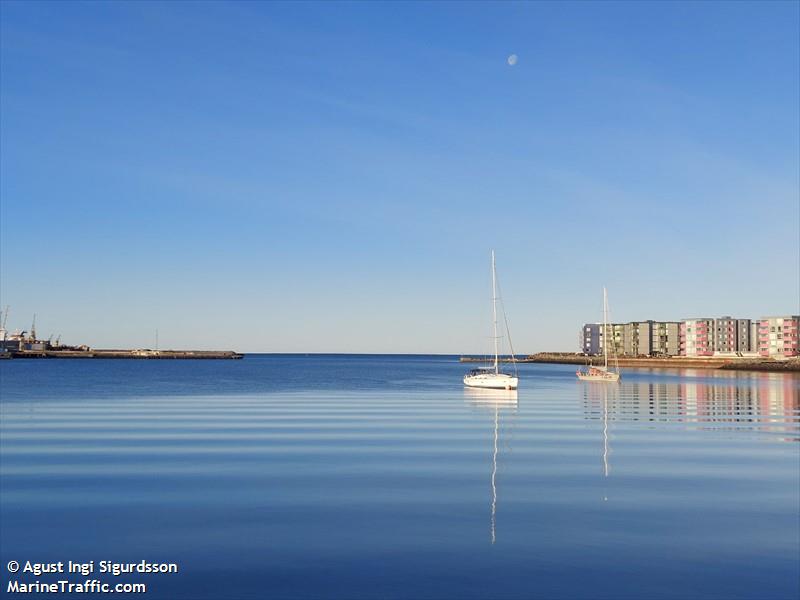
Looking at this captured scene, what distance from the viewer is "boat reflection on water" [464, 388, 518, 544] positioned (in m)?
19.9

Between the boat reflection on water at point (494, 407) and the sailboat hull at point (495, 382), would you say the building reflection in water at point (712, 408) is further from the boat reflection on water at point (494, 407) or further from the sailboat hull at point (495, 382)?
the sailboat hull at point (495, 382)

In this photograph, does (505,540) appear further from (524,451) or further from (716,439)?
(716,439)

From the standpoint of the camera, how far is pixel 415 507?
824 inches

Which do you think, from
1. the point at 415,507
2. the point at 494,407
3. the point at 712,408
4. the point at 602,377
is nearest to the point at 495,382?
the point at 494,407

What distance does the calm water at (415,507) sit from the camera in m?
14.6

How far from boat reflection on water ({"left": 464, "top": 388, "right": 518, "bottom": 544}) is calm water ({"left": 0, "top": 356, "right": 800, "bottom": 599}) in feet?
0.63

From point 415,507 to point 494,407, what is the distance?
40552mm

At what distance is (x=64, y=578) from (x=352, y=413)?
4042cm

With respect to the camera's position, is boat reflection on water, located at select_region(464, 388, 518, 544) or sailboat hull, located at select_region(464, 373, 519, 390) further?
sailboat hull, located at select_region(464, 373, 519, 390)

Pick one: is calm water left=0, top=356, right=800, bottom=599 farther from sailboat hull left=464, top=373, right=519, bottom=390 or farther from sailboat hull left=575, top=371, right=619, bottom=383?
sailboat hull left=575, top=371, right=619, bottom=383

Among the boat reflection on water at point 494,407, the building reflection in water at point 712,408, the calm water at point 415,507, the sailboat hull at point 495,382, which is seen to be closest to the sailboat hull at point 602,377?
the building reflection in water at point 712,408

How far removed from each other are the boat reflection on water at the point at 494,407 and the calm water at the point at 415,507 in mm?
193

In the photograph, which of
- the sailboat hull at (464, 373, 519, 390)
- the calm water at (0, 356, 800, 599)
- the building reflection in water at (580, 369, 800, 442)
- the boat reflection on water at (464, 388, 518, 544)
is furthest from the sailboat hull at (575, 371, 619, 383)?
the calm water at (0, 356, 800, 599)

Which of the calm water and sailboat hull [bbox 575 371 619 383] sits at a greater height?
sailboat hull [bbox 575 371 619 383]
